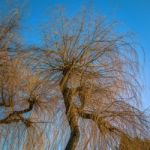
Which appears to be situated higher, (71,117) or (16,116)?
(71,117)

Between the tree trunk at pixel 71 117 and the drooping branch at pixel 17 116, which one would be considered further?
the drooping branch at pixel 17 116

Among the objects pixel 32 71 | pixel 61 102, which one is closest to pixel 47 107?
pixel 61 102

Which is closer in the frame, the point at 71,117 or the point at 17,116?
the point at 71,117

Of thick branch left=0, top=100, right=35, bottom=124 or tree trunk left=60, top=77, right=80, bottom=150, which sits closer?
tree trunk left=60, top=77, right=80, bottom=150

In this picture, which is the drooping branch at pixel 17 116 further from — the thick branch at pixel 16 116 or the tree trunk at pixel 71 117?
the tree trunk at pixel 71 117

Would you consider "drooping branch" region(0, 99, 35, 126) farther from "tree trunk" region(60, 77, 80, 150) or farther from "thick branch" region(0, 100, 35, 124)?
"tree trunk" region(60, 77, 80, 150)

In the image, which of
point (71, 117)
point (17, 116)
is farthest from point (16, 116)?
point (71, 117)

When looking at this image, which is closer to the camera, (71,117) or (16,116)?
(71,117)

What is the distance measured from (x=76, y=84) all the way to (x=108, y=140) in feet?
3.59

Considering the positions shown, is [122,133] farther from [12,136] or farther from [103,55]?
[12,136]

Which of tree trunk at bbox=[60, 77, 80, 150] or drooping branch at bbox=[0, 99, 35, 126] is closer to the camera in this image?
tree trunk at bbox=[60, 77, 80, 150]

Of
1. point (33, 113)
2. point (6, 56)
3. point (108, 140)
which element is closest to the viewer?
point (108, 140)

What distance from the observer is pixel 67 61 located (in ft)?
18.8

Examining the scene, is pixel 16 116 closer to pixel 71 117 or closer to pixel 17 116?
pixel 17 116
